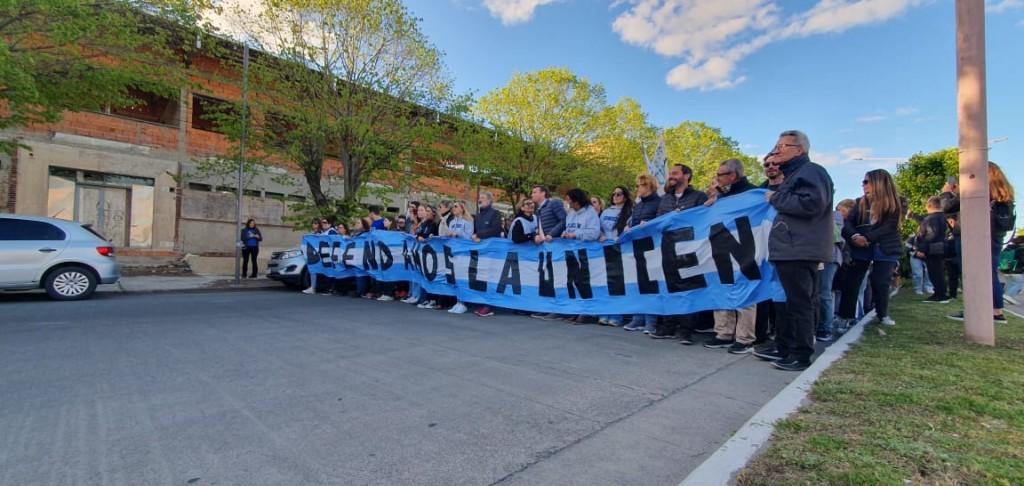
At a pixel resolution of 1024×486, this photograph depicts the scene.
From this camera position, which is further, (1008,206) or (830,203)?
(1008,206)

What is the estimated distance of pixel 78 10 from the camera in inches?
346

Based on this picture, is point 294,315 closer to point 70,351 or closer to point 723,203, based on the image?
point 70,351

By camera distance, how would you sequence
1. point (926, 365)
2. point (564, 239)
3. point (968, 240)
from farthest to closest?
point (564, 239)
point (968, 240)
point (926, 365)

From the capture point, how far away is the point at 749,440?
2492 mm

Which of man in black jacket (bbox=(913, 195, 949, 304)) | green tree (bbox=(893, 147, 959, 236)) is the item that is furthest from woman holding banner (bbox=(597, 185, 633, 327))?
green tree (bbox=(893, 147, 959, 236))

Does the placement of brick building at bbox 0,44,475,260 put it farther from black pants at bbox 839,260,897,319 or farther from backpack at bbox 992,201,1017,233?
backpack at bbox 992,201,1017,233

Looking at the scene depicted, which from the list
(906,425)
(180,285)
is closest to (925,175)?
(906,425)

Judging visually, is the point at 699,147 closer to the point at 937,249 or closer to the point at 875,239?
the point at 937,249

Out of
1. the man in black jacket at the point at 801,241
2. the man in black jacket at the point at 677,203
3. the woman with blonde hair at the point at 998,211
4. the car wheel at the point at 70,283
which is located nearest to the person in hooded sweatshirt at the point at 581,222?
the man in black jacket at the point at 677,203

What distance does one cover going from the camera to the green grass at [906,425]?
2074mm

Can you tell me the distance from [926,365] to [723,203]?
2388mm

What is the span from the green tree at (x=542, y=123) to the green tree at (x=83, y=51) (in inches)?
582

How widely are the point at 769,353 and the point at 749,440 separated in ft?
8.56

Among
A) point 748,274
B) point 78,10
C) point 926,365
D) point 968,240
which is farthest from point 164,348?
point 968,240
